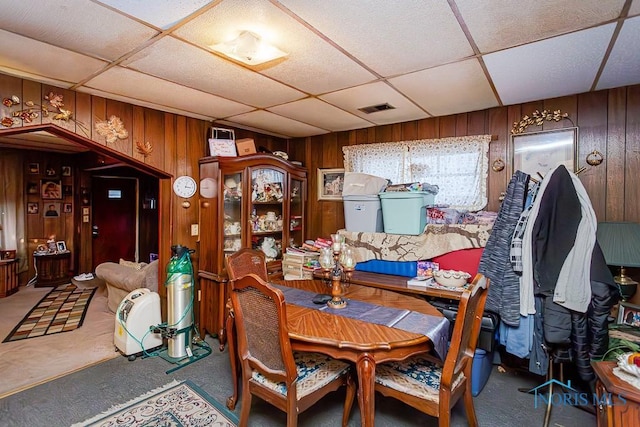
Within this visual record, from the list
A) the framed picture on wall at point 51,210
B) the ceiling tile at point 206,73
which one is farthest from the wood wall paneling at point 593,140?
the framed picture on wall at point 51,210

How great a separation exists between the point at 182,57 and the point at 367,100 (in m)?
1.48

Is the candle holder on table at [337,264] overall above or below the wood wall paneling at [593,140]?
below

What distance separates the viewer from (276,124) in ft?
12.0

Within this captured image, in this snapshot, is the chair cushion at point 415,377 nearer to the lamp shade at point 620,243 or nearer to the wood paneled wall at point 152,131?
the lamp shade at point 620,243

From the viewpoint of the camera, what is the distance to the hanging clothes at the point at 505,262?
7.29 ft

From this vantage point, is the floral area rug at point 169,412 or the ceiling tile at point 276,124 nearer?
the floral area rug at point 169,412

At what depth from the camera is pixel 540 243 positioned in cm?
209

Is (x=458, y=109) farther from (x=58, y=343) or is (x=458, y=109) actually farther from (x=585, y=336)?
(x=58, y=343)

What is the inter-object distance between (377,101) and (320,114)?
A: 647mm

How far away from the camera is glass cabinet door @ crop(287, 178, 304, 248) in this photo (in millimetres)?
4000

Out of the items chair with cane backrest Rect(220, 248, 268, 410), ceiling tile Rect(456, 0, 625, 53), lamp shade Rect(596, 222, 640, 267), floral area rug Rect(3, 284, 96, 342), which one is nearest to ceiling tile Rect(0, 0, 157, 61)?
chair with cane backrest Rect(220, 248, 268, 410)

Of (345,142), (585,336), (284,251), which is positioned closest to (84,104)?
(284,251)

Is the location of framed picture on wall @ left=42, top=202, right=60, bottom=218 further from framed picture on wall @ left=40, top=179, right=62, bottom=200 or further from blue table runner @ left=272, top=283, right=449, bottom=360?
blue table runner @ left=272, top=283, right=449, bottom=360

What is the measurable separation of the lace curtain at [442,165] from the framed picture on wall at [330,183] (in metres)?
0.36
